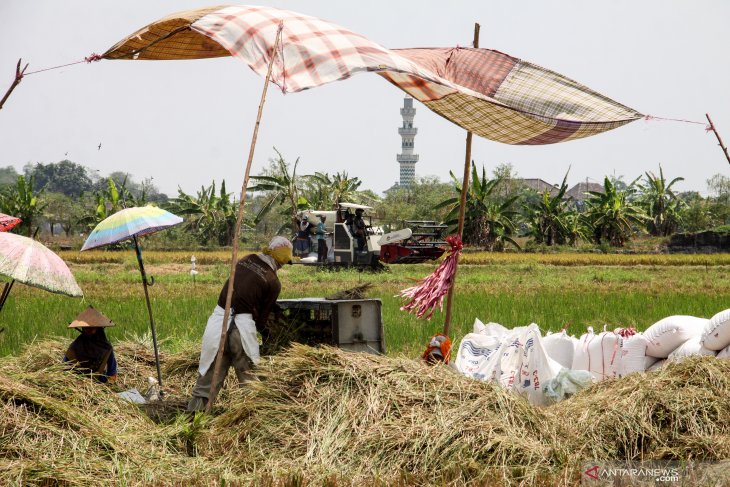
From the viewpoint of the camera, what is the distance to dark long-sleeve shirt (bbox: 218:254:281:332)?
18.2ft

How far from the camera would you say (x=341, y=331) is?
613 cm

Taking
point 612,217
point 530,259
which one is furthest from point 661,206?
point 530,259

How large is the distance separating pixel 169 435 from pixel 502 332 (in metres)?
3.18

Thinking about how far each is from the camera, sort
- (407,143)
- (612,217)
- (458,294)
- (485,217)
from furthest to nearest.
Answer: (407,143), (612,217), (485,217), (458,294)

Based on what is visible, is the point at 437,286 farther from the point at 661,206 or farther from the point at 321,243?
the point at 661,206

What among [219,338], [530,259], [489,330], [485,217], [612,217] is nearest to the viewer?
[219,338]

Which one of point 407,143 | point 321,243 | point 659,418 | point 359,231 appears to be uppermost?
point 407,143

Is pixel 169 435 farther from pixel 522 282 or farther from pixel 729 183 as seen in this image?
pixel 729 183

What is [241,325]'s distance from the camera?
5.50m

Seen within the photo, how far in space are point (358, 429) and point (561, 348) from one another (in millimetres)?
2683

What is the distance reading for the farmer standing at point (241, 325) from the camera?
17.9 feet

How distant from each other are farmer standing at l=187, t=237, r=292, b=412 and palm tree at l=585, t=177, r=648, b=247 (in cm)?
2802

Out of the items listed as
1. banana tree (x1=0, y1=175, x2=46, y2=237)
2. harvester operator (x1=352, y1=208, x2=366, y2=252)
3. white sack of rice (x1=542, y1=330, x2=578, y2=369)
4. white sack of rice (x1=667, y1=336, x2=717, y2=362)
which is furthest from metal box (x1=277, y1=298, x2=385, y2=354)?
banana tree (x1=0, y1=175, x2=46, y2=237)

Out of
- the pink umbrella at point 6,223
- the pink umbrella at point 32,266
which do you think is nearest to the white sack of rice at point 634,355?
the pink umbrella at point 32,266
